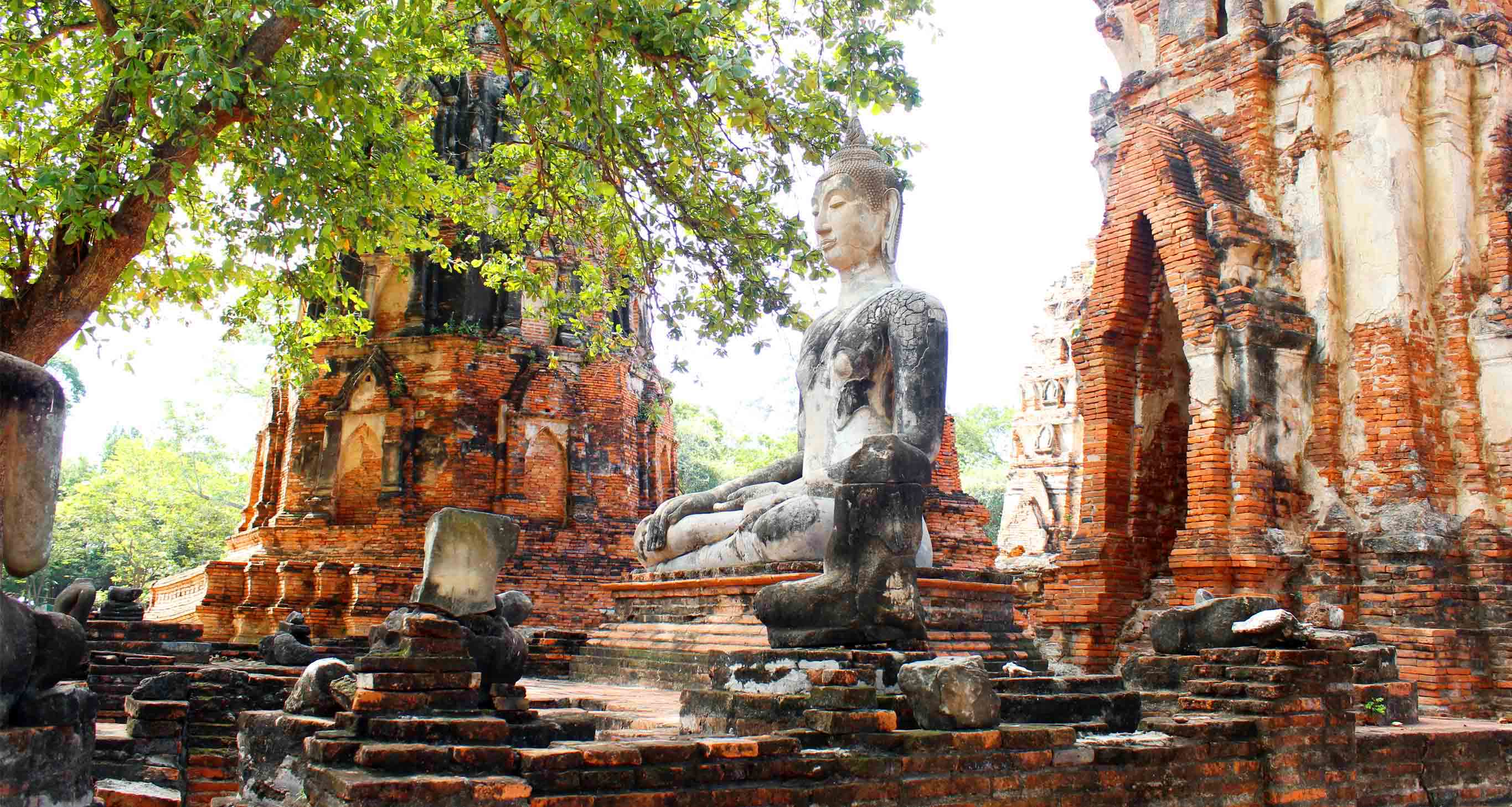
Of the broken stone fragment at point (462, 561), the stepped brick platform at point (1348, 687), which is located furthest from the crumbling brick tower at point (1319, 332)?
the broken stone fragment at point (462, 561)

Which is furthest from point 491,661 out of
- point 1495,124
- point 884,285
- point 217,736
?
point 1495,124

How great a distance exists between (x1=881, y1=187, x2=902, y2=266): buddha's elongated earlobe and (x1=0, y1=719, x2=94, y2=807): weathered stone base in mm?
4266

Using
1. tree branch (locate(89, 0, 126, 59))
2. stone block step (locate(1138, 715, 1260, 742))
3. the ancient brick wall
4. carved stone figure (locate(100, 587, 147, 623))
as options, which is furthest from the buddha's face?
the ancient brick wall

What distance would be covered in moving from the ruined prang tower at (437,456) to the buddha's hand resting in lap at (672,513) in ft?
26.1

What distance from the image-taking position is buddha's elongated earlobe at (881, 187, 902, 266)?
6.45 m

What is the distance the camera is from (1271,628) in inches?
209

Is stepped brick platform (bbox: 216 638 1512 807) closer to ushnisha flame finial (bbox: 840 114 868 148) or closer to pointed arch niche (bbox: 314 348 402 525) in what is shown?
ushnisha flame finial (bbox: 840 114 868 148)

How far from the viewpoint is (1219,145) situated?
1134cm

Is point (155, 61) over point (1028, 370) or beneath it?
beneath

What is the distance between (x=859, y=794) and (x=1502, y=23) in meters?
10.6

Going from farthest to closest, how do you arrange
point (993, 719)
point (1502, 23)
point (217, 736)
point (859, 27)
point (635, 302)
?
point (635, 302) → point (1502, 23) → point (859, 27) → point (217, 736) → point (993, 719)

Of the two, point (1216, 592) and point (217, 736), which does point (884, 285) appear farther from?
point (1216, 592)

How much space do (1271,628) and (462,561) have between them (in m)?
3.55

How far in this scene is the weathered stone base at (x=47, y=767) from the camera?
3465 millimetres
